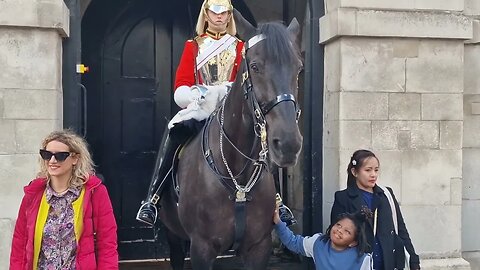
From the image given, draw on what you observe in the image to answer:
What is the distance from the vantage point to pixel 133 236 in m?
6.73

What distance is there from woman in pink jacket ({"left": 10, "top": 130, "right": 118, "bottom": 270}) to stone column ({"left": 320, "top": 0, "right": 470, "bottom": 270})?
261cm

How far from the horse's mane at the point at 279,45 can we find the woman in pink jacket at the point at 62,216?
116 cm

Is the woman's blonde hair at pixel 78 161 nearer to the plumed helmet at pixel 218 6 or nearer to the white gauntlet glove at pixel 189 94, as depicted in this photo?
the white gauntlet glove at pixel 189 94

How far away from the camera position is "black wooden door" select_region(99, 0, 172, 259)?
6730mm

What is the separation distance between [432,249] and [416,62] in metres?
1.74

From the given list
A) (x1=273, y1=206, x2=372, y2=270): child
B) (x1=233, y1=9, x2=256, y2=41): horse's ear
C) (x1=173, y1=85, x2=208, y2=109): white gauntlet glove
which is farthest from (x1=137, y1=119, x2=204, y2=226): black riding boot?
(x1=273, y1=206, x2=372, y2=270): child

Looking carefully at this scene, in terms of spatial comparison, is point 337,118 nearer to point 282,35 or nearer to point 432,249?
point 432,249

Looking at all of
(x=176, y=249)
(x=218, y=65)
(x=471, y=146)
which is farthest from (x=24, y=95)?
(x=471, y=146)

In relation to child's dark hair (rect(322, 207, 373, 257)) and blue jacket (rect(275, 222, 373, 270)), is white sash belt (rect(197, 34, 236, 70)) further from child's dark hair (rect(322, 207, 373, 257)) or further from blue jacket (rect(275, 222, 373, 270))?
child's dark hair (rect(322, 207, 373, 257))

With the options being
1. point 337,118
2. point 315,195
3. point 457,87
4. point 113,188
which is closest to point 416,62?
point 457,87

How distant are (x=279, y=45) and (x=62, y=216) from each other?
58.4 inches

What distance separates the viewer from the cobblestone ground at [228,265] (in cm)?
616

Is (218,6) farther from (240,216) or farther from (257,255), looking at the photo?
(257,255)

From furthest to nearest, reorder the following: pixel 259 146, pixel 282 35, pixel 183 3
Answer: pixel 183 3
pixel 259 146
pixel 282 35
